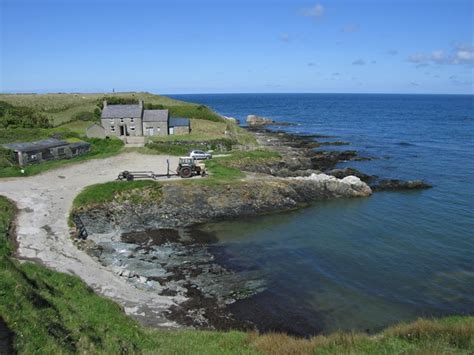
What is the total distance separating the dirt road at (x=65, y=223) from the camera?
22.5 meters

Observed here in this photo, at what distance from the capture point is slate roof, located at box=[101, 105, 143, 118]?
67188 millimetres

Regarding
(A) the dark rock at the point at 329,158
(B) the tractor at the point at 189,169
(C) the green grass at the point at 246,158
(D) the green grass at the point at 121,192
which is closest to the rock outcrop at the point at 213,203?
(D) the green grass at the point at 121,192

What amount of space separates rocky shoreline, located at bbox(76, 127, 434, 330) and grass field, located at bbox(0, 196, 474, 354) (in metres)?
4.74

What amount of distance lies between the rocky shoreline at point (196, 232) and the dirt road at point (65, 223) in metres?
1.15

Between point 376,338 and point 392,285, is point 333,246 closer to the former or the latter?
point 392,285

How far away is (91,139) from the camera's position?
62.2 m

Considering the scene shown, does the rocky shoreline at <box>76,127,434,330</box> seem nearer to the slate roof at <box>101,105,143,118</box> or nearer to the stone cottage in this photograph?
the stone cottage

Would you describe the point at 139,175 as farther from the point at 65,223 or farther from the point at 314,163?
the point at 314,163

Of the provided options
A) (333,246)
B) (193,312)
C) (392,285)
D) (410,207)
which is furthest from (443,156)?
(193,312)

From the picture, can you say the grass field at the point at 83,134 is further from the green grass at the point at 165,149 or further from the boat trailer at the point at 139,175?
the boat trailer at the point at 139,175

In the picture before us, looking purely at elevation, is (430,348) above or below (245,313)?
above

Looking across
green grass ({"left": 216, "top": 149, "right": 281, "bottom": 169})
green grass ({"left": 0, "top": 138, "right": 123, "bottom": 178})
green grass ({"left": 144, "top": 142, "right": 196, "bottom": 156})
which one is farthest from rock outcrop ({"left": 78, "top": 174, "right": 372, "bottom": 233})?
green grass ({"left": 144, "top": 142, "right": 196, "bottom": 156})

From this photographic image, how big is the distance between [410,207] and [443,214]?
130 inches

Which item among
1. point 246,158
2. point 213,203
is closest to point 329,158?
point 246,158
